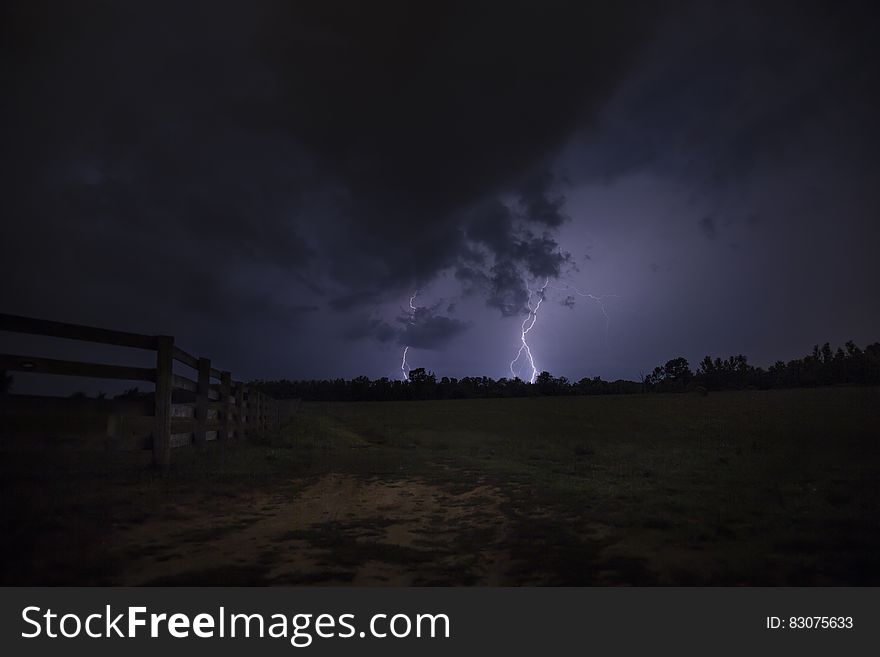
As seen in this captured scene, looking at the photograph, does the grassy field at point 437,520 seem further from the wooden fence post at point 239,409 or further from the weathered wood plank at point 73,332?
the weathered wood plank at point 73,332

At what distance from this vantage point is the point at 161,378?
6.16m

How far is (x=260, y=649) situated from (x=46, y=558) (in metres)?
1.83

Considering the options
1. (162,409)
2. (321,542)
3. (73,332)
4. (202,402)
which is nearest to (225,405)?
(202,402)

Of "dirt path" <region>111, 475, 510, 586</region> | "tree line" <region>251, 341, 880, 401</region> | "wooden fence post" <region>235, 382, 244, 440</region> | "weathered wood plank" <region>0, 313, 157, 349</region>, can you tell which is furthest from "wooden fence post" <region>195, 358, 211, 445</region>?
"tree line" <region>251, 341, 880, 401</region>

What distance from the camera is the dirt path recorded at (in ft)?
10.4

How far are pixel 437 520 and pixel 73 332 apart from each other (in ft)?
15.7

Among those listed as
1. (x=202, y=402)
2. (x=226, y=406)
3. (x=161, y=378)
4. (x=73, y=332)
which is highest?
(x=73, y=332)

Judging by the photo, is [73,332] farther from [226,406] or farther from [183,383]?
[226,406]

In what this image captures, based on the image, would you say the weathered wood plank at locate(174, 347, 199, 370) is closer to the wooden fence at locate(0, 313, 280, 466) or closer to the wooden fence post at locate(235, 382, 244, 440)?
the wooden fence at locate(0, 313, 280, 466)

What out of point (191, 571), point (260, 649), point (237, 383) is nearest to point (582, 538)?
point (260, 649)

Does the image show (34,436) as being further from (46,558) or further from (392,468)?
(392,468)

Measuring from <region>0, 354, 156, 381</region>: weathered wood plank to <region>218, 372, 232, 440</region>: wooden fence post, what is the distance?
3497 mm

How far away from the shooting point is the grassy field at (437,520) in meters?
3.17

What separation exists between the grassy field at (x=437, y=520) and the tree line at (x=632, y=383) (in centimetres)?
4321
